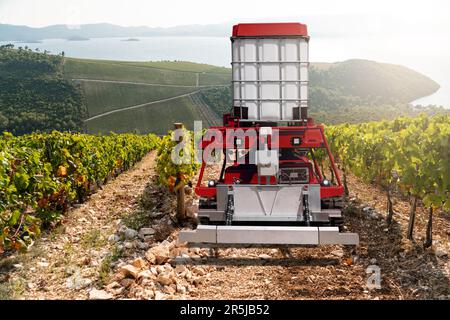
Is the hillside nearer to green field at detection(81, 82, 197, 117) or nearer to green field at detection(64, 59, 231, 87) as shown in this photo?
green field at detection(81, 82, 197, 117)

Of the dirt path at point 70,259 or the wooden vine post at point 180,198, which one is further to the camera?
the wooden vine post at point 180,198

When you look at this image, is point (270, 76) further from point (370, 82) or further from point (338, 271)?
point (370, 82)

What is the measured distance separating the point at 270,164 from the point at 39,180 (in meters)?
4.50

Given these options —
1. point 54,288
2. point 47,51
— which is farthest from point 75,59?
point 54,288

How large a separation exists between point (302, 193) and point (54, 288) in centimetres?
399

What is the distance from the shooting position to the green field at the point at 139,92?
9644 centimetres

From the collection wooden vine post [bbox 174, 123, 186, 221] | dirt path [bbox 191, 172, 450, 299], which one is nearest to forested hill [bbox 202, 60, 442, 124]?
wooden vine post [bbox 174, 123, 186, 221]

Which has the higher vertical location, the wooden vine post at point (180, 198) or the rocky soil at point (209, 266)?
the wooden vine post at point (180, 198)

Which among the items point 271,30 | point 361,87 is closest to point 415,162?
point 271,30

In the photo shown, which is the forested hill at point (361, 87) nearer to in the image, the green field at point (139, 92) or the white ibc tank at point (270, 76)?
the green field at point (139, 92)

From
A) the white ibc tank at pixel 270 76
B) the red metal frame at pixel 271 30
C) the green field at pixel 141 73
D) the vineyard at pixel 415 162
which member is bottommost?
the vineyard at pixel 415 162

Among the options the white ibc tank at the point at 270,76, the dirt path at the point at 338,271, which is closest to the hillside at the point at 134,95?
the white ibc tank at the point at 270,76

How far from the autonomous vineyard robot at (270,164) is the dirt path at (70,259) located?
1.61 metres

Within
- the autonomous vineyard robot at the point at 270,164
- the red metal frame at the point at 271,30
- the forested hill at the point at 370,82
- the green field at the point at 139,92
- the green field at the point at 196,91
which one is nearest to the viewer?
the autonomous vineyard robot at the point at 270,164
